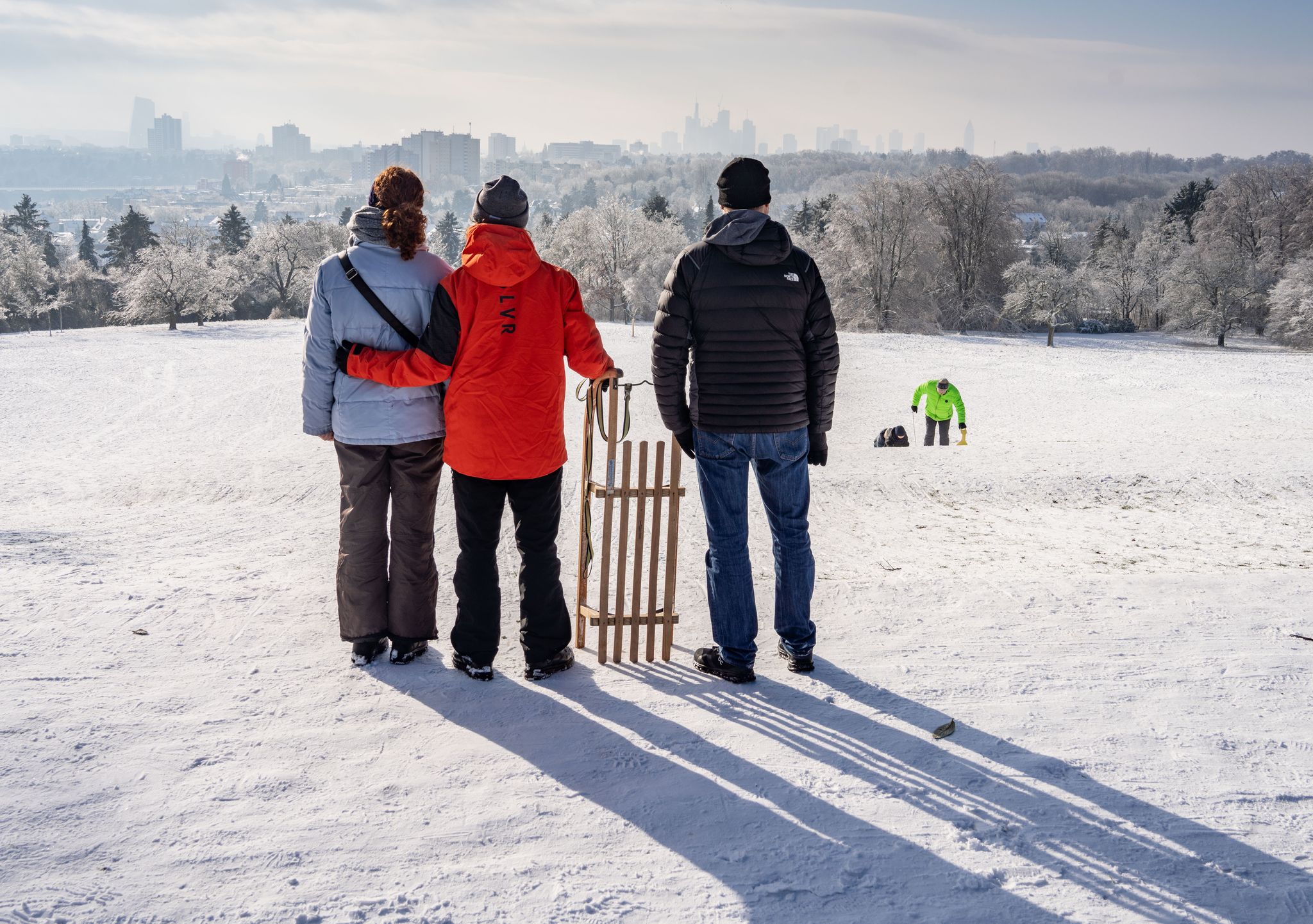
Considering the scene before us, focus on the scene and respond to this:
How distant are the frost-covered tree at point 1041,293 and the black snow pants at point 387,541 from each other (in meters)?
42.7

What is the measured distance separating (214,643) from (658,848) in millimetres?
2699

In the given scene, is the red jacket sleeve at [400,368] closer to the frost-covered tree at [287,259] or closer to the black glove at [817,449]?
the black glove at [817,449]

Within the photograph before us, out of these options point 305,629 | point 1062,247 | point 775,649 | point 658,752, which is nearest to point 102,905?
point 658,752

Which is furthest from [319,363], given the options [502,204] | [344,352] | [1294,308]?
[1294,308]

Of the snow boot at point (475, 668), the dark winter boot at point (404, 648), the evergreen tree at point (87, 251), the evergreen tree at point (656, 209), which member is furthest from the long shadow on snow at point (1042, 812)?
the evergreen tree at point (87, 251)

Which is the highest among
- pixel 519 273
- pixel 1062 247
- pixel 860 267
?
pixel 1062 247

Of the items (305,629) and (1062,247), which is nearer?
(305,629)

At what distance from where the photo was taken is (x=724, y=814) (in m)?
3.09

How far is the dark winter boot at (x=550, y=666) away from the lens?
4.16 meters

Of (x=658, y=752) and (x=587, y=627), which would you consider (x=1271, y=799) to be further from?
(x=587, y=627)

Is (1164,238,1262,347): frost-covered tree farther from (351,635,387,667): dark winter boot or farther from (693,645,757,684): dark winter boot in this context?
(351,635,387,667): dark winter boot

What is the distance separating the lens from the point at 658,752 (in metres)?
3.49

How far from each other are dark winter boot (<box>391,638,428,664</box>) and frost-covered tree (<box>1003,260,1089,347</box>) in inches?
Answer: 1685

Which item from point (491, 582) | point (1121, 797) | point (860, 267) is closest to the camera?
point (1121, 797)
